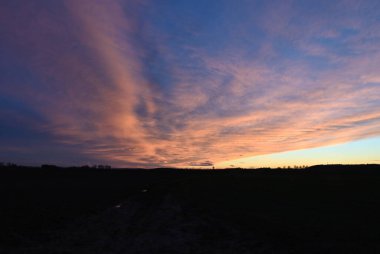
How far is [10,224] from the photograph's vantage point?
2227cm

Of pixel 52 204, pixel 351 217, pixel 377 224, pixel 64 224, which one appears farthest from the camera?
pixel 52 204

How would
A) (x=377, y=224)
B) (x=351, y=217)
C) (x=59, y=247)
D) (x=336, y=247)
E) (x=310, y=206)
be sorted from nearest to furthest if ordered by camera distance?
(x=336, y=247) < (x=59, y=247) < (x=377, y=224) < (x=351, y=217) < (x=310, y=206)

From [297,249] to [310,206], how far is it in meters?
13.1

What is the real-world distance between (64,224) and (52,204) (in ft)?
34.5

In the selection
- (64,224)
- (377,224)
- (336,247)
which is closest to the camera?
(336,247)

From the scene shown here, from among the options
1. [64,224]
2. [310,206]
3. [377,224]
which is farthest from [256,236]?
[64,224]

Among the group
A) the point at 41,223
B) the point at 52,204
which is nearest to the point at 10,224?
the point at 41,223

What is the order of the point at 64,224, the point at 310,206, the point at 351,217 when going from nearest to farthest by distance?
the point at 351,217, the point at 64,224, the point at 310,206

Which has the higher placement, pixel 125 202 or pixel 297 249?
pixel 125 202

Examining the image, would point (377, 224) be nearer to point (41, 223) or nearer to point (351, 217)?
point (351, 217)

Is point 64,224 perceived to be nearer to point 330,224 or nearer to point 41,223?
point 41,223

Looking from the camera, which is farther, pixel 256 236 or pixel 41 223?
pixel 41 223

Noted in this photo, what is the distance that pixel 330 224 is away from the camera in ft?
65.2

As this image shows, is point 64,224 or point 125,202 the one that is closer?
point 64,224
